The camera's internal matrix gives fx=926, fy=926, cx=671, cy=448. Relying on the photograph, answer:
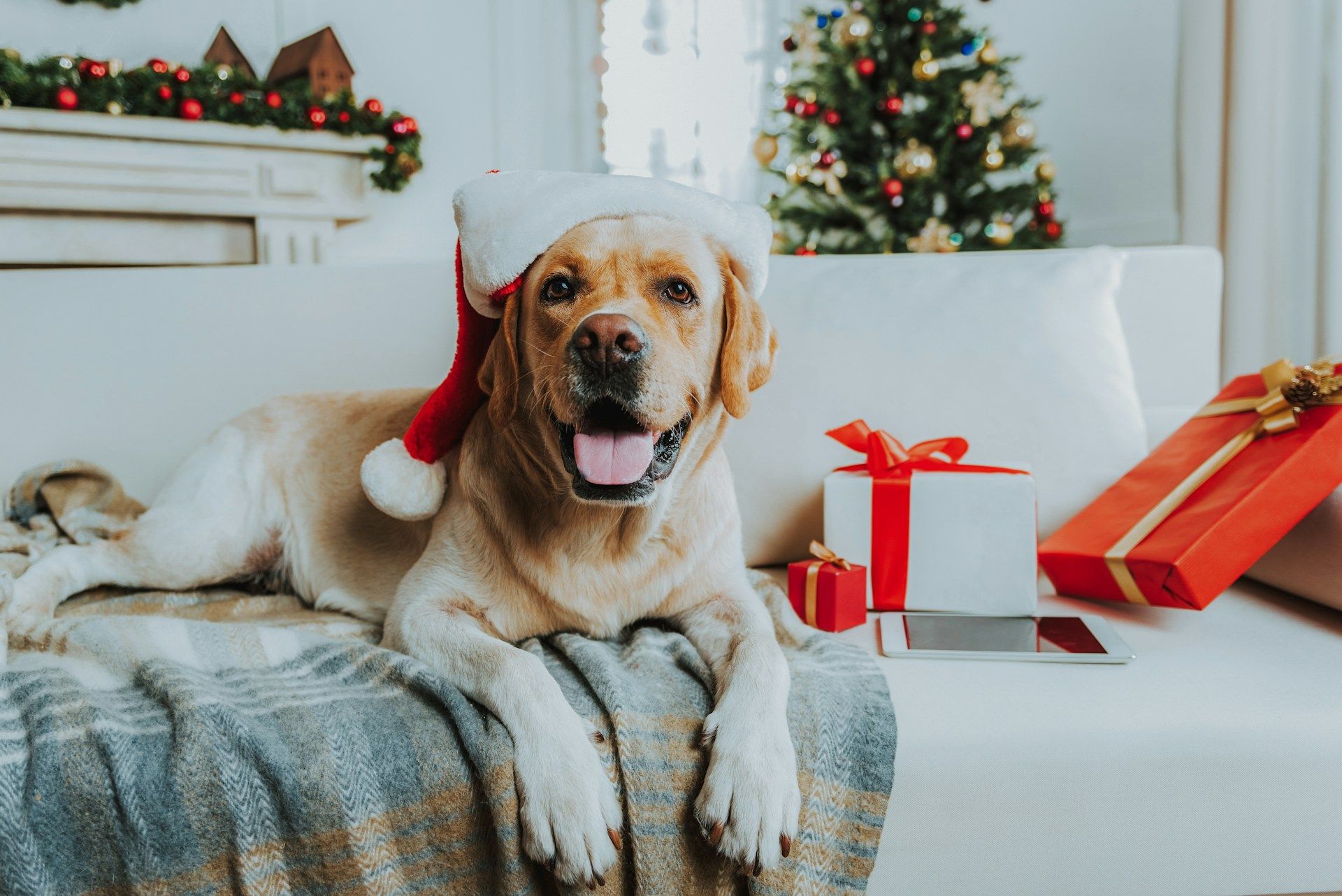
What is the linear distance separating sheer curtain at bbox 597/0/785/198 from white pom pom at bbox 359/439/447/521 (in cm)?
537

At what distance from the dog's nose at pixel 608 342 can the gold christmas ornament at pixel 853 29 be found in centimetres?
359

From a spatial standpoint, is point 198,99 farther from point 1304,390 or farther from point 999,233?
point 1304,390

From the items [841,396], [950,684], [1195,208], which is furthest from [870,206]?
[950,684]

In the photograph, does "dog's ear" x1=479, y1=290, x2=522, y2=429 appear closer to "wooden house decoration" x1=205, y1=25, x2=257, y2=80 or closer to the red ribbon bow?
the red ribbon bow

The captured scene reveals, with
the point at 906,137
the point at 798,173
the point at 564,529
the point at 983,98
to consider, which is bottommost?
the point at 564,529

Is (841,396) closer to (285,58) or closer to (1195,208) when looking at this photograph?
(1195,208)

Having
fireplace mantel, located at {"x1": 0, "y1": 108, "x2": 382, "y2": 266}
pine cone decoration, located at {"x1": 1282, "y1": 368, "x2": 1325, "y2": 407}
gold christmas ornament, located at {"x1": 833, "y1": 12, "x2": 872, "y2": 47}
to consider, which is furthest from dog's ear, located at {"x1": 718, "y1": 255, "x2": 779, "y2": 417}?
fireplace mantel, located at {"x1": 0, "y1": 108, "x2": 382, "y2": 266}

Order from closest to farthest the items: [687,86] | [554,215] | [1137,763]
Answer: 1. [1137,763]
2. [554,215]
3. [687,86]

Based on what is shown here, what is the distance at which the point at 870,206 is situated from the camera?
4.53 m

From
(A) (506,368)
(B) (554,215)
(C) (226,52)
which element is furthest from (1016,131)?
(C) (226,52)

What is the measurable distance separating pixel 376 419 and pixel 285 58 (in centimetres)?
486

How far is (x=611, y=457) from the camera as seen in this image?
4.47 feet

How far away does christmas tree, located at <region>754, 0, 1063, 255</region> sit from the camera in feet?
14.2

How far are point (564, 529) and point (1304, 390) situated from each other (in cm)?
135
